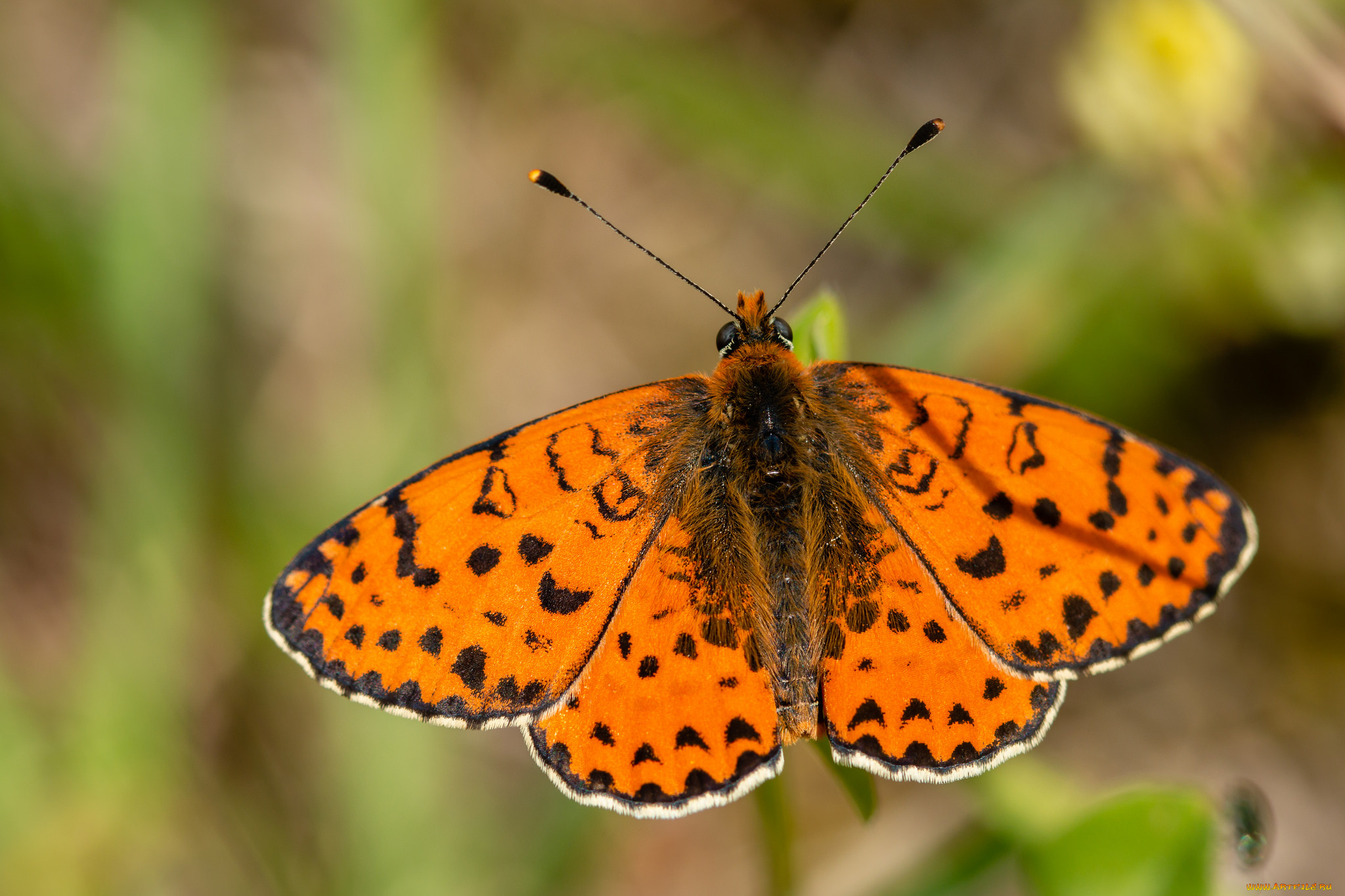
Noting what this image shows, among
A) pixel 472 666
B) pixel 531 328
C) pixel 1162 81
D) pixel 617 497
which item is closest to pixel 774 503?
pixel 617 497

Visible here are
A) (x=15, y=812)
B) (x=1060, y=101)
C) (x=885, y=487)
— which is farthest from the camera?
(x=1060, y=101)

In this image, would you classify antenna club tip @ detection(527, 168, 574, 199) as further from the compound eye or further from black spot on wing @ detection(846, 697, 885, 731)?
black spot on wing @ detection(846, 697, 885, 731)

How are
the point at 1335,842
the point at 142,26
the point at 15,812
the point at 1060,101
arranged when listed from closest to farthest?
the point at 15,812 < the point at 1335,842 < the point at 142,26 < the point at 1060,101

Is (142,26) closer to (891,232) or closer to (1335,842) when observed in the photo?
(891,232)

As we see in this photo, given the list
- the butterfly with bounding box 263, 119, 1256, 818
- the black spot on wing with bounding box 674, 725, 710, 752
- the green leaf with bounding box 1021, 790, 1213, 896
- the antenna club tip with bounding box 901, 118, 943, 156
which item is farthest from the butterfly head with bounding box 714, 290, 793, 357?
the green leaf with bounding box 1021, 790, 1213, 896

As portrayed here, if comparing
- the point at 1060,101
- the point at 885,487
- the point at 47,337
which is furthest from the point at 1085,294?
the point at 47,337

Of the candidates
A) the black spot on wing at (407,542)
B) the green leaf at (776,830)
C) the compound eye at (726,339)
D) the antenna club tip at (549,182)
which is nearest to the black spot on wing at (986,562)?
the green leaf at (776,830)

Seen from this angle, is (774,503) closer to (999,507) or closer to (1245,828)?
(999,507)
